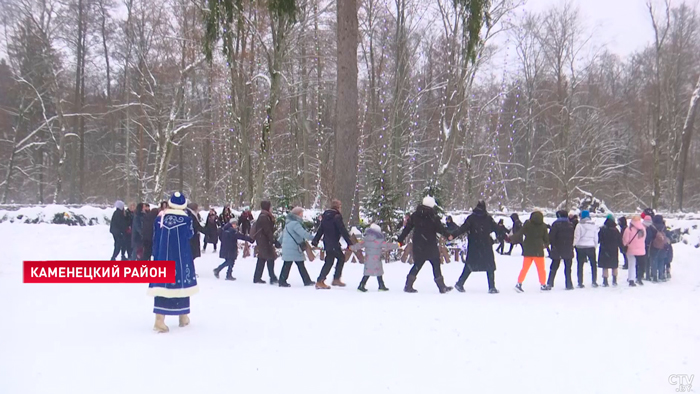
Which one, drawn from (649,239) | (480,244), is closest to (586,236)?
(649,239)

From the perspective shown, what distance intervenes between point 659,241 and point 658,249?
341 millimetres

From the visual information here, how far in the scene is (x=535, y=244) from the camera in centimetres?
1051

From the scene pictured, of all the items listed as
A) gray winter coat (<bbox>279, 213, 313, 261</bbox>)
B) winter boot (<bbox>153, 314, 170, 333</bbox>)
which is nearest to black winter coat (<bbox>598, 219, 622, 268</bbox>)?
gray winter coat (<bbox>279, 213, 313, 261</bbox>)

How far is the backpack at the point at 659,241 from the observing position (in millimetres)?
12320

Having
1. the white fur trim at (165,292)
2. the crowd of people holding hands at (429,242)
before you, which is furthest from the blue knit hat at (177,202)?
the crowd of people holding hands at (429,242)

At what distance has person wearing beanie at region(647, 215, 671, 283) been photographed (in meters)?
12.4

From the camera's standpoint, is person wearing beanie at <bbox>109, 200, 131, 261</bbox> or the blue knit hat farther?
person wearing beanie at <bbox>109, 200, 131, 261</bbox>

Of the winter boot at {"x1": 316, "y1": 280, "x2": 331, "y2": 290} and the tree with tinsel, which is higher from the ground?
the tree with tinsel

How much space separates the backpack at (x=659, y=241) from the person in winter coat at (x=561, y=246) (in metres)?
2.84

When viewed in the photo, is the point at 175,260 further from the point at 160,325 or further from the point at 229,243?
the point at 229,243

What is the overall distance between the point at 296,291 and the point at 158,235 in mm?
3681
